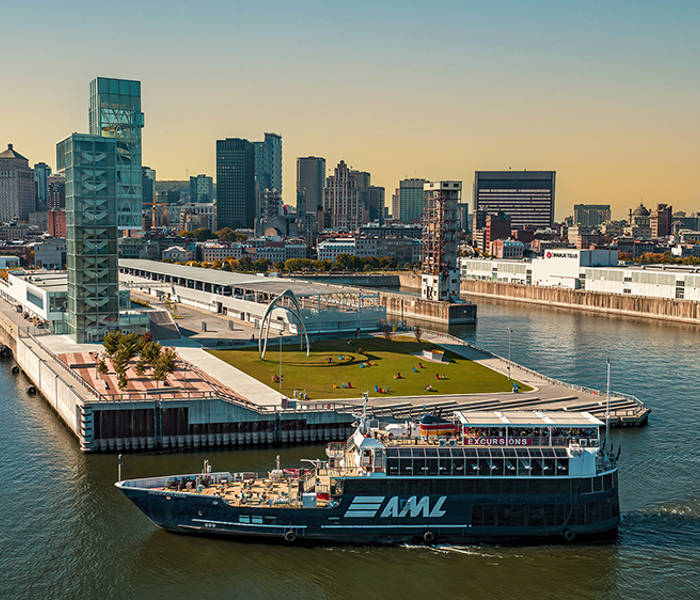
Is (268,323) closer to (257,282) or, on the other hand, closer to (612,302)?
(257,282)

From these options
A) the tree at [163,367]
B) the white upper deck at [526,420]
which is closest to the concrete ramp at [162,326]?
the tree at [163,367]

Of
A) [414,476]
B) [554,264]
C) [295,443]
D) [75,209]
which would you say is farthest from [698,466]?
[554,264]

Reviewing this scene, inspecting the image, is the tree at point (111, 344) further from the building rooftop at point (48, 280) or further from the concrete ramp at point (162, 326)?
the building rooftop at point (48, 280)

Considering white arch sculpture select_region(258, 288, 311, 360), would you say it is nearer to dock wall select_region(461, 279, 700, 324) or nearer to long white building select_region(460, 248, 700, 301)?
dock wall select_region(461, 279, 700, 324)

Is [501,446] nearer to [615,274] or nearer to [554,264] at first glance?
[615,274]

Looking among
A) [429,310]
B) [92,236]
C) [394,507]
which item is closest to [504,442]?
[394,507]

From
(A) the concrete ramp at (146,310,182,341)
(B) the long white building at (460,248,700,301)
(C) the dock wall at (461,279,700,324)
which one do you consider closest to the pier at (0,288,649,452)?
(A) the concrete ramp at (146,310,182,341)
